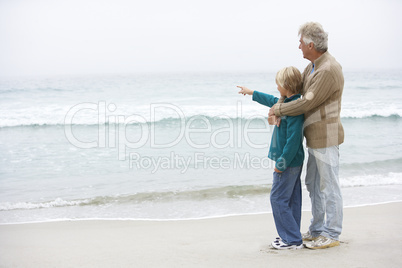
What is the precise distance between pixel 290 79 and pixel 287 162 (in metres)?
0.57

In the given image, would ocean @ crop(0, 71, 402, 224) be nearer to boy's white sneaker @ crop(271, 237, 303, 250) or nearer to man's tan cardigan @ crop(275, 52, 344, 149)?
boy's white sneaker @ crop(271, 237, 303, 250)

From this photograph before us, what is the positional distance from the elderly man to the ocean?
168cm

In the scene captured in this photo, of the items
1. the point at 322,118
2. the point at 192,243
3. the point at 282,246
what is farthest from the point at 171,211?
the point at 322,118

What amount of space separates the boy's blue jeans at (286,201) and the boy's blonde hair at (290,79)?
1.86 feet

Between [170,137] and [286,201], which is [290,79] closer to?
[286,201]

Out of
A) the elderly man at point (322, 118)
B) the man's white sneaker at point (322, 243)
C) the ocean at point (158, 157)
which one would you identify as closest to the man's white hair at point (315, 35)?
the elderly man at point (322, 118)

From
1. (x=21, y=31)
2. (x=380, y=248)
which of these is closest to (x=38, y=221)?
(x=380, y=248)

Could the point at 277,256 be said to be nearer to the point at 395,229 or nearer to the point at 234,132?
the point at 395,229

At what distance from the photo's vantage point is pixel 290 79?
100 inches

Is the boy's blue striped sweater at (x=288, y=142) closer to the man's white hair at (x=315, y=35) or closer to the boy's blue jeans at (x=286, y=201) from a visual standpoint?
the boy's blue jeans at (x=286, y=201)

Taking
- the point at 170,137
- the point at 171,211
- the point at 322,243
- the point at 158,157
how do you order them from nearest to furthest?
the point at 322,243 < the point at 171,211 < the point at 158,157 < the point at 170,137

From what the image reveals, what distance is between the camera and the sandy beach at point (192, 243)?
2547 millimetres

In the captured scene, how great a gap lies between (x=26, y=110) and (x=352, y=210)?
14758mm

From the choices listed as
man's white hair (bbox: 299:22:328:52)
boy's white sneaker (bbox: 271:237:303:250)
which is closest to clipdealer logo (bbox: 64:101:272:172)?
boy's white sneaker (bbox: 271:237:303:250)
